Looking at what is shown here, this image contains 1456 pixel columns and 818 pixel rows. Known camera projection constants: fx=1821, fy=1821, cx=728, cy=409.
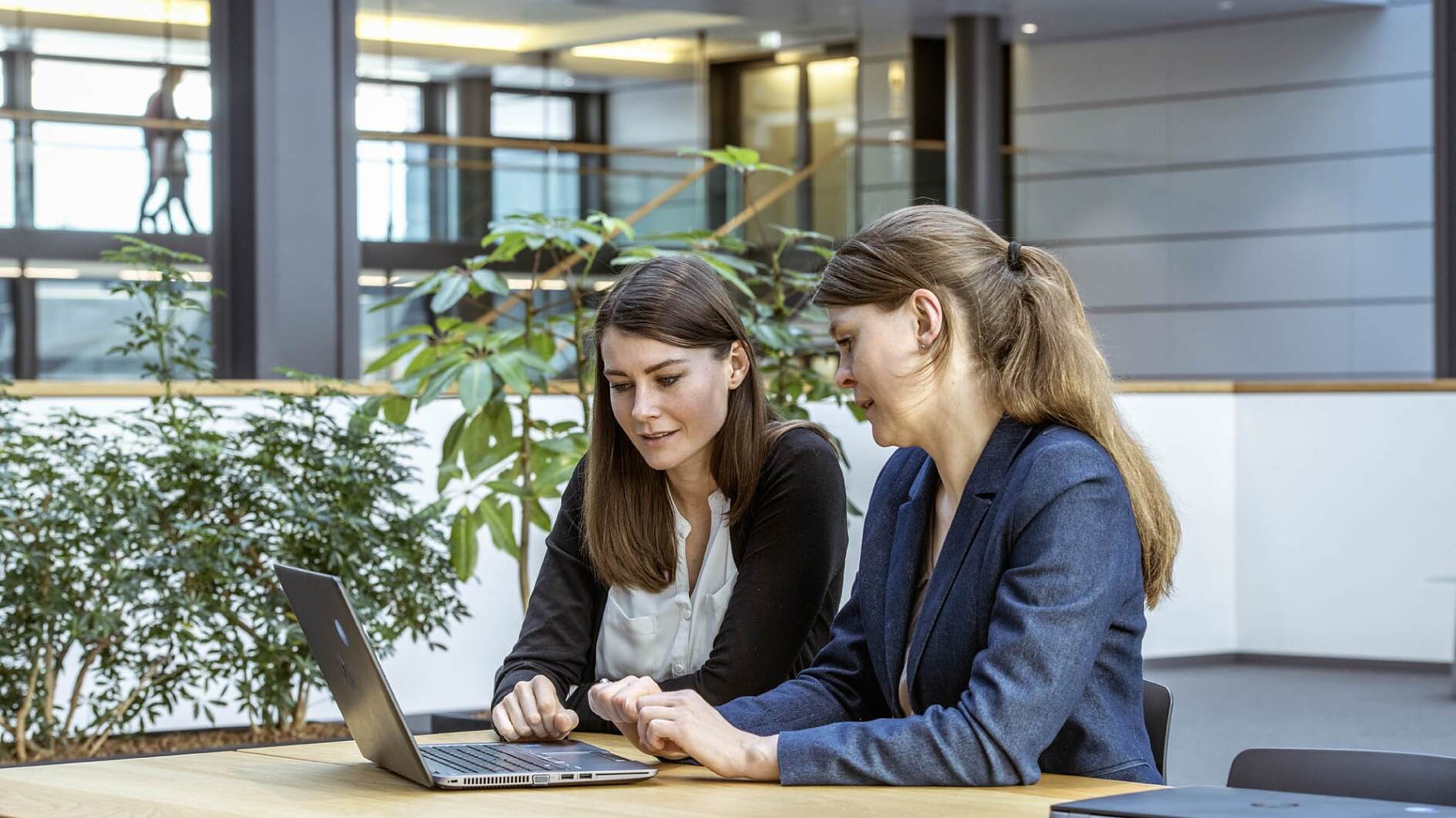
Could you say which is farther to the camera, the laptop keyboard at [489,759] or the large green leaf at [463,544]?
the large green leaf at [463,544]

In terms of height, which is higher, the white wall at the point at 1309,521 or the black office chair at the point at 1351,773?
the black office chair at the point at 1351,773

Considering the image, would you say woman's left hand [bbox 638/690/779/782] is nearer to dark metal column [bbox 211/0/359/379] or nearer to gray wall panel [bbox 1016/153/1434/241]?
dark metal column [bbox 211/0/359/379]

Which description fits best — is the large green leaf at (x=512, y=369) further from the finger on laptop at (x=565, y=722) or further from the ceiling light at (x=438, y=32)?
the ceiling light at (x=438, y=32)

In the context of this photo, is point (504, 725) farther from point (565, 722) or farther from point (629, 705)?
point (629, 705)

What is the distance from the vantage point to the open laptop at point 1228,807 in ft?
4.78

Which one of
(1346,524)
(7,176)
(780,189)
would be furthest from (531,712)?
(780,189)

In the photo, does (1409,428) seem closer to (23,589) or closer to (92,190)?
(23,589)

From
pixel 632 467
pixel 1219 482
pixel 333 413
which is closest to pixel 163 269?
pixel 333 413

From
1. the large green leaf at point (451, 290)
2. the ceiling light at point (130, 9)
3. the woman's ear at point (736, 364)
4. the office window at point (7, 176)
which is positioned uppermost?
the ceiling light at point (130, 9)

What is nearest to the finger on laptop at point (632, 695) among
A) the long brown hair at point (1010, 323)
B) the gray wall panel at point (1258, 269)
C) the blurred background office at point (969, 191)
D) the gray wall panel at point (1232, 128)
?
the long brown hair at point (1010, 323)

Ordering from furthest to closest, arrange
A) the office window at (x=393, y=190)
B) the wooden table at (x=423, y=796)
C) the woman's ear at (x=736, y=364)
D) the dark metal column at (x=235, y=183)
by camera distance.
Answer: the office window at (x=393, y=190)
the dark metal column at (x=235, y=183)
the woman's ear at (x=736, y=364)
the wooden table at (x=423, y=796)

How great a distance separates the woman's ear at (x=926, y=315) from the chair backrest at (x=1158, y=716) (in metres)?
0.54

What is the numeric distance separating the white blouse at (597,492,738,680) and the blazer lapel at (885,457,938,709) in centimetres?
47

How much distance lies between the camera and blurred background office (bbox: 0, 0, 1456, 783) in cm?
592
